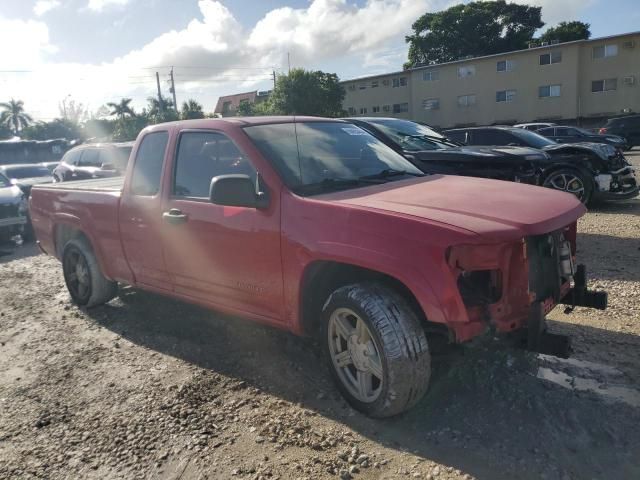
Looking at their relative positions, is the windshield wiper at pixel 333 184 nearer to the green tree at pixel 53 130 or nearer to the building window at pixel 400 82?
the building window at pixel 400 82

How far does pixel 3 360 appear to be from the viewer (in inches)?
178

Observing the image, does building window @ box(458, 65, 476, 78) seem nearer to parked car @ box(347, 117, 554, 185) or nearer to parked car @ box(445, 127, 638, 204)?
parked car @ box(445, 127, 638, 204)

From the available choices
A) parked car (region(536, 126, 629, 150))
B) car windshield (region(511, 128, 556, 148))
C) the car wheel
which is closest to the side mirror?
the car wheel

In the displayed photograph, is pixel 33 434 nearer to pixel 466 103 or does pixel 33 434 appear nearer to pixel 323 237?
pixel 323 237

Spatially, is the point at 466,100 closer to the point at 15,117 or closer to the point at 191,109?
the point at 191,109

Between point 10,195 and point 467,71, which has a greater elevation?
point 467,71

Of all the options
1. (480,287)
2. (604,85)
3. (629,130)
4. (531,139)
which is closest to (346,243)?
(480,287)

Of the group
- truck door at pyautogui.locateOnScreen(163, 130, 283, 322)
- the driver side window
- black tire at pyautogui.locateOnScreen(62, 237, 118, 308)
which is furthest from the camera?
black tire at pyautogui.locateOnScreen(62, 237, 118, 308)

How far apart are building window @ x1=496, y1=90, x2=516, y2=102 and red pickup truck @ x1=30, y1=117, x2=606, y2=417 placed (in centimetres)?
3980

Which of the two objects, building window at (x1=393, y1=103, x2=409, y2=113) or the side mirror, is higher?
building window at (x1=393, y1=103, x2=409, y2=113)

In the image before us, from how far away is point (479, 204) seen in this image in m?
3.13

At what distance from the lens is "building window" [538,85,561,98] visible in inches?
1507

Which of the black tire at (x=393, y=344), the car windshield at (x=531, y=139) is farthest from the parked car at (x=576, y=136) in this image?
the black tire at (x=393, y=344)

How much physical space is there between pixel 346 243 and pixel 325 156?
1.04 meters
